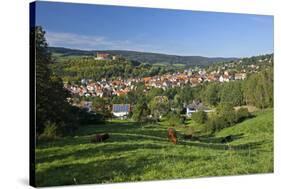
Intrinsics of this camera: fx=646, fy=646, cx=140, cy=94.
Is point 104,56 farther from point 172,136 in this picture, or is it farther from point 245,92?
point 245,92

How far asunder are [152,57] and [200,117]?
1.31m

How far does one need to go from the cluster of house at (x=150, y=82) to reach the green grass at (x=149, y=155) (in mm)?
520

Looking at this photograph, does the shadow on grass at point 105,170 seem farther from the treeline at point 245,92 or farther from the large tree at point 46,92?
the treeline at point 245,92

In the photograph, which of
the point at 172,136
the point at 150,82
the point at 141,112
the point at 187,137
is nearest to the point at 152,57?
the point at 150,82

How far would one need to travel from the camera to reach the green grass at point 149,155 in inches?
370

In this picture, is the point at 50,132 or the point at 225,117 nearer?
the point at 50,132

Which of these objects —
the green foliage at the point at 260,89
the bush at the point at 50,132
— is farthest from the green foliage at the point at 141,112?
the green foliage at the point at 260,89

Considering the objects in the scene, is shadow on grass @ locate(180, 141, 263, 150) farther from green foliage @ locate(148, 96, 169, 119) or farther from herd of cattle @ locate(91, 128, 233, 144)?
green foliage @ locate(148, 96, 169, 119)

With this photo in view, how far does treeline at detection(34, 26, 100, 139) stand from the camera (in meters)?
9.23

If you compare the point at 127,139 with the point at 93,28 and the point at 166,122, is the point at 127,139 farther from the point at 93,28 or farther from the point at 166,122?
the point at 93,28

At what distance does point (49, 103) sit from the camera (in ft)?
30.6

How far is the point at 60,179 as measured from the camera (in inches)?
367

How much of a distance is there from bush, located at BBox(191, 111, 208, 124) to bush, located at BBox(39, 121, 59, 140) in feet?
8.06

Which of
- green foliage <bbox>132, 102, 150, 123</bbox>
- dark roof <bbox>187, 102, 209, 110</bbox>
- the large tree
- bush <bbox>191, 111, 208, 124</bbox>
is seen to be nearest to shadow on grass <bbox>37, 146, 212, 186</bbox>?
green foliage <bbox>132, 102, 150, 123</bbox>
